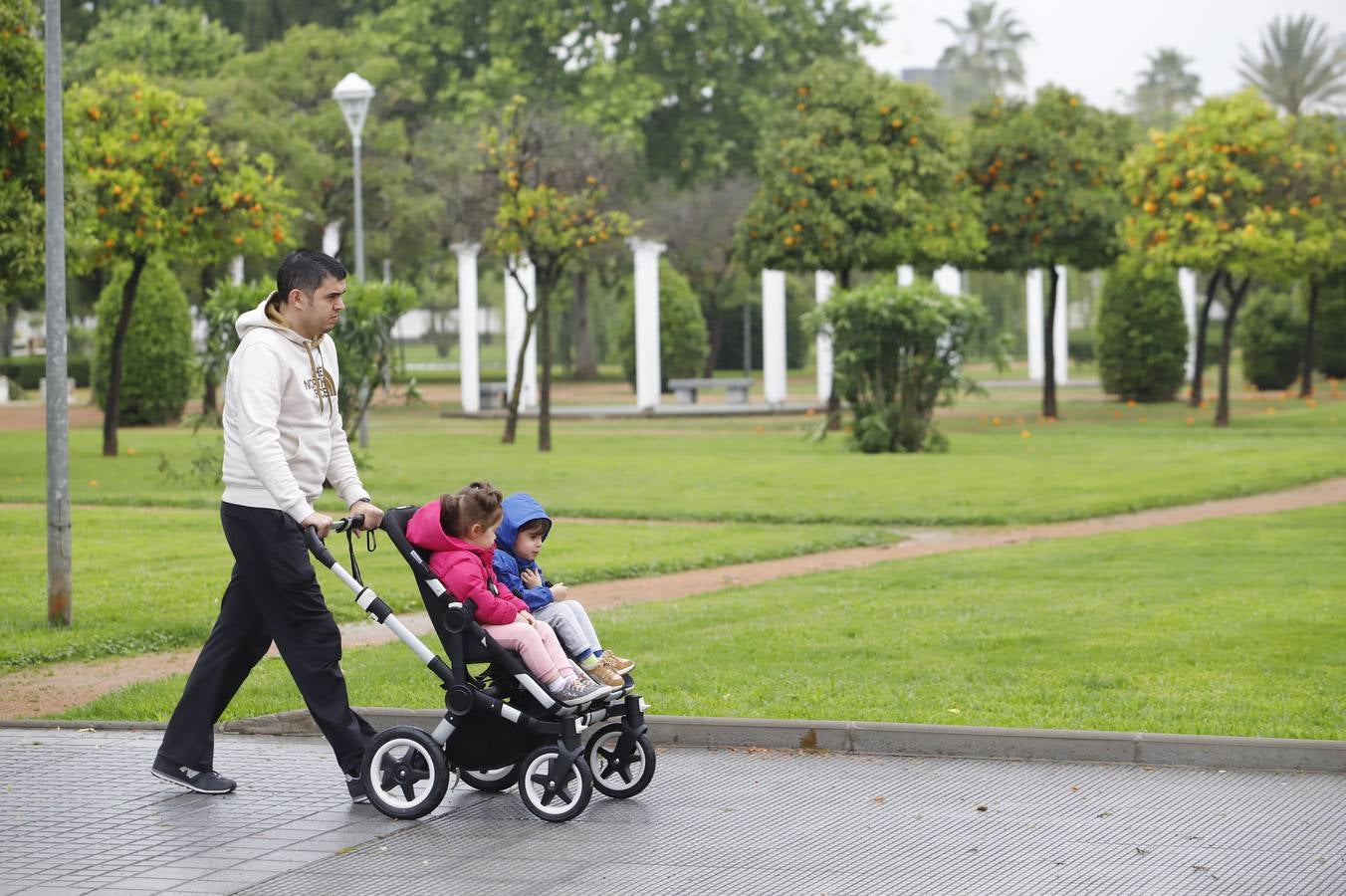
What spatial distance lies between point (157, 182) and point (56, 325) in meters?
13.2

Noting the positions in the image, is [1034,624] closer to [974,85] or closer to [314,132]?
[314,132]

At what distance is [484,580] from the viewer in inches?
247

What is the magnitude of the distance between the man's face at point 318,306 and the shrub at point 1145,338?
105ft

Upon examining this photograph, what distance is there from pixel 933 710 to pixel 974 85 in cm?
11148

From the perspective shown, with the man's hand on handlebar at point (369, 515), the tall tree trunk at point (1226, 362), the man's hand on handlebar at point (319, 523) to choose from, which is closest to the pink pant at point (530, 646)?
the man's hand on handlebar at point (369, 515)

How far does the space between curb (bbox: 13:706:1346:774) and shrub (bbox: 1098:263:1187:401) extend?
30.9m

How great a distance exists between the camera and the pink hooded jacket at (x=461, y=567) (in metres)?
6.22

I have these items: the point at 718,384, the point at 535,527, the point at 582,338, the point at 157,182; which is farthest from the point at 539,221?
the point at 582,338

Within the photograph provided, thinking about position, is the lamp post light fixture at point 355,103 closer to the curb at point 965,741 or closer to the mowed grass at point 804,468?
the mowed grass at point 804,468

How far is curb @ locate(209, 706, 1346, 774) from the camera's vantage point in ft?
22.1

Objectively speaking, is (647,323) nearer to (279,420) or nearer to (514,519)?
(514,519)

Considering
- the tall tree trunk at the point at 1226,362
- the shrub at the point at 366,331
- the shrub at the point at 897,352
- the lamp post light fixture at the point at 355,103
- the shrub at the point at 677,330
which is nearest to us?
the shrub at the point at 366,331

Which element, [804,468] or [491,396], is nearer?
[804,468]

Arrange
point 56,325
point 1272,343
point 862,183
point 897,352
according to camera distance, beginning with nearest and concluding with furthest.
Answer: point 56,325
point 897,352
point 862,183
point 1272,343
